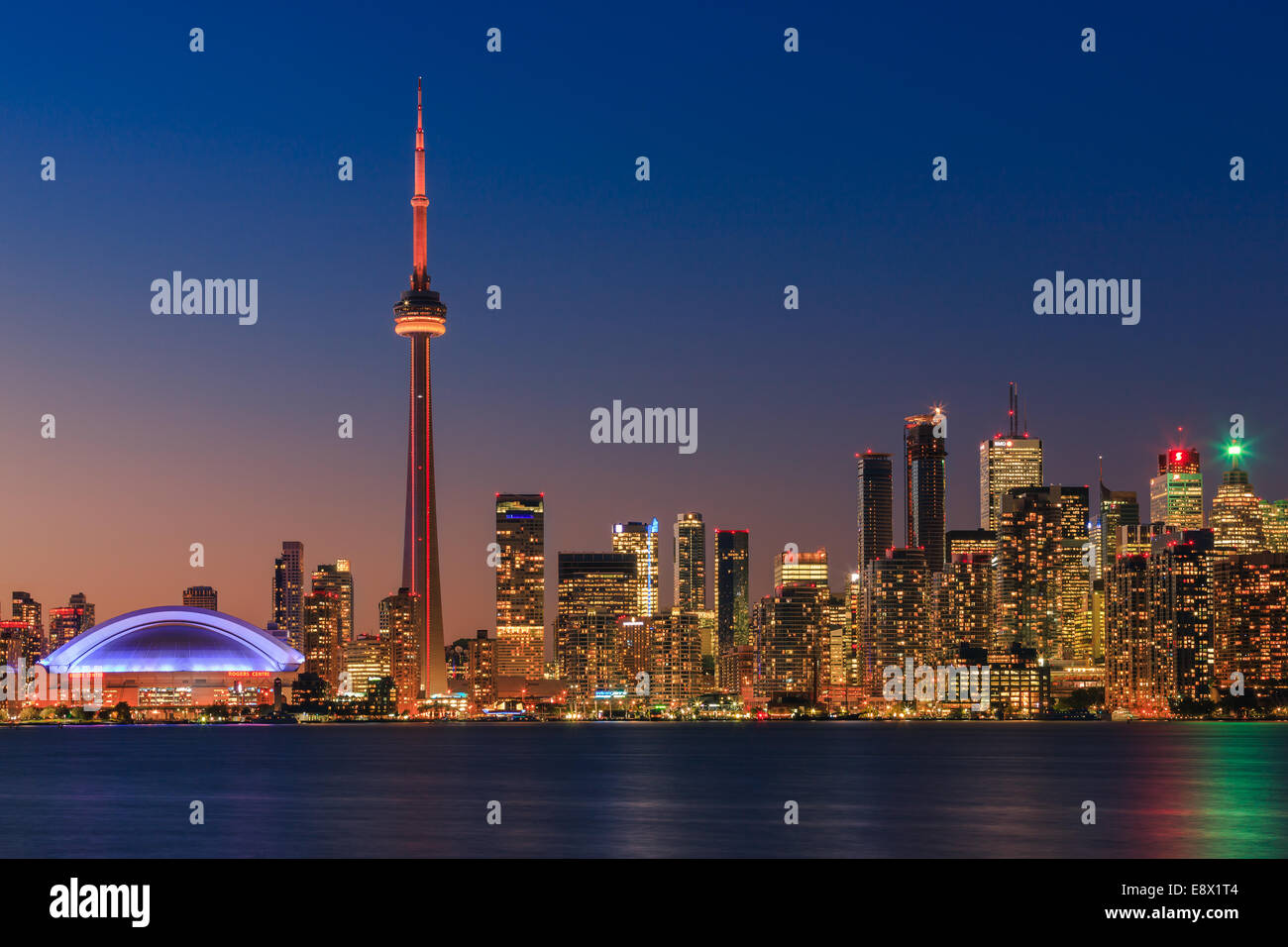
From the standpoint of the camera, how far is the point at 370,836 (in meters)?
84.0

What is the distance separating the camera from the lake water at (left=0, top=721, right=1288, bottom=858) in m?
78.4

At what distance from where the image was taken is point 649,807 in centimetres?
10481

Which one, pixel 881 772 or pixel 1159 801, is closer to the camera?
pixel 1159 801

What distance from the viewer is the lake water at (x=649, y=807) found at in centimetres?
7838

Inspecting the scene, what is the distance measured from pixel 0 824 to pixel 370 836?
2494 centimetres

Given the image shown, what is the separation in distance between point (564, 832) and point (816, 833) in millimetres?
14022
